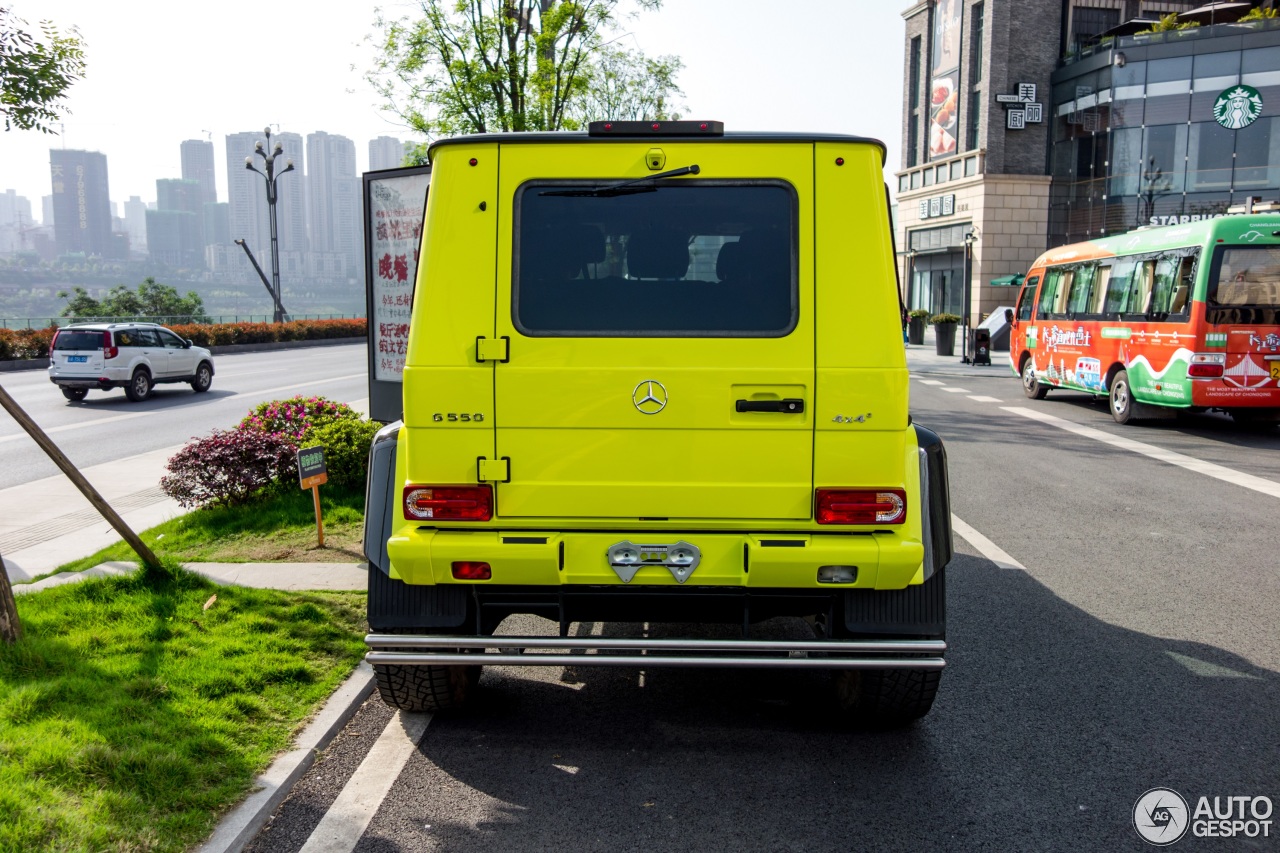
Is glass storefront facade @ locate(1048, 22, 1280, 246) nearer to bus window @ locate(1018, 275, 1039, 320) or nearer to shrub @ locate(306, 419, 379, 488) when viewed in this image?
bus window @ locate(1018, 275, 1039, 320)

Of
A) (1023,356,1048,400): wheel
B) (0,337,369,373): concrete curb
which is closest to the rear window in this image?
(0,337,369,373): concrete curb

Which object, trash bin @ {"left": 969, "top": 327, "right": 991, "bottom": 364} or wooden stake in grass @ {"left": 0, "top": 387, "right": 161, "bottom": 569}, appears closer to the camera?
wooden stake in grass @ {"left": 0, "top": 387, "right": 161, "bottom": 569}

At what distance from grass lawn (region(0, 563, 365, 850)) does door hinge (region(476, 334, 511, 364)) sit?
1.81m

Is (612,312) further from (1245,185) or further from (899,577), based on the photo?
(1245,185)

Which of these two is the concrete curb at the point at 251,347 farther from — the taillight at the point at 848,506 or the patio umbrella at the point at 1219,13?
the patio umbrella at the point at 1219,13

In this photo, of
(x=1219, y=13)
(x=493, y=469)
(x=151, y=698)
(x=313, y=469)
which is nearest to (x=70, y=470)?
(x=151, y=698)

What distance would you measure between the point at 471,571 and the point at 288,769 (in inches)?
Answer: 41.3

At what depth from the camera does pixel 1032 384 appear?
68.4 feet

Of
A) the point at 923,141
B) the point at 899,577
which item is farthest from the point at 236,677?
the point at 923,141

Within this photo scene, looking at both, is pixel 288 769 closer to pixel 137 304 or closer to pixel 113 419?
pixel 113 419

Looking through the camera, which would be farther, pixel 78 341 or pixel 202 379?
pixel 202 379

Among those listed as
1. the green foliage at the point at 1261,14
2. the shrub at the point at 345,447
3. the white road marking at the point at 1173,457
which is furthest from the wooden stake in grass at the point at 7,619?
the green foliage at the point at 1261,14

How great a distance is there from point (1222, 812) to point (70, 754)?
419 centimetres

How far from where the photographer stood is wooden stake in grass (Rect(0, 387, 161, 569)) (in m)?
5.15
